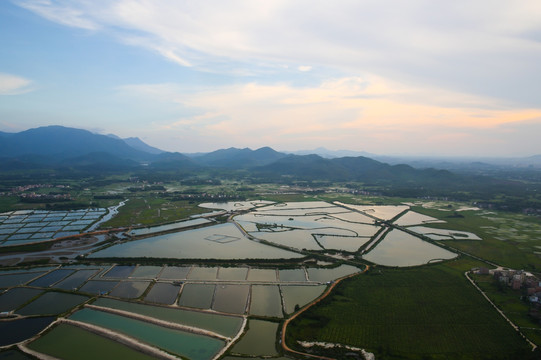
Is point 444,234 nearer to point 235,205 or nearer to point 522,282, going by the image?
point 522,282

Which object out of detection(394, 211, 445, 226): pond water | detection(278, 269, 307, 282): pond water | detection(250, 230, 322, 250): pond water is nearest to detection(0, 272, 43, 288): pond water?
detection(278, 269, 307, 282): pond water

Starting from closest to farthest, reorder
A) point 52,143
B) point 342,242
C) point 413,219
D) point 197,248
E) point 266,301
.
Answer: point 266,301 < point 197,248 < point 342,242 < point 413,219 < point 52,143

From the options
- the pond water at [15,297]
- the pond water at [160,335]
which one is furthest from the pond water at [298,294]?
the pond water at [15,297]

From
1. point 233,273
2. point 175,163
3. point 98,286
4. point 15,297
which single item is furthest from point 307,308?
point 175,163

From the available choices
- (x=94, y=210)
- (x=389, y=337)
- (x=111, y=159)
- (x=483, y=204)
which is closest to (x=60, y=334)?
(x=389, y=337)

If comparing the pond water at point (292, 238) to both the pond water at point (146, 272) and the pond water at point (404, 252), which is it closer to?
the pond water at point (404, 252)

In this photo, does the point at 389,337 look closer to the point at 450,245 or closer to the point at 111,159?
the point at 450,245

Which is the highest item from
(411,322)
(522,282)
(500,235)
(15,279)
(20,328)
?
(500,235)
